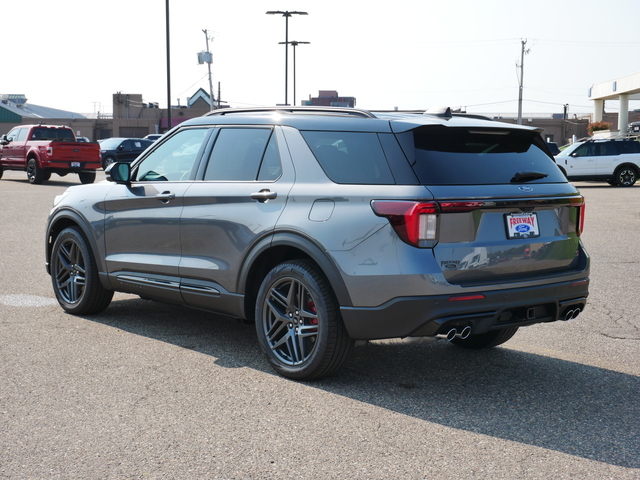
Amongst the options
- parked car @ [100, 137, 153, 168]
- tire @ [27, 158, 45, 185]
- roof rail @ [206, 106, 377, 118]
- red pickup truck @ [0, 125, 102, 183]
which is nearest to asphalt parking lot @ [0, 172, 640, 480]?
roof rail @ [206, 106, 377, 118]

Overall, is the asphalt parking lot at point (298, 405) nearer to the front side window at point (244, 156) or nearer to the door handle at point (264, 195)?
the door handle at point (264, 195)

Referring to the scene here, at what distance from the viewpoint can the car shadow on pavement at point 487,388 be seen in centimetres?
429

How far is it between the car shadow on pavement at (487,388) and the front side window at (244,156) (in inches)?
53.0

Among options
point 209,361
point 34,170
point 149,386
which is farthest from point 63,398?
point 34,170

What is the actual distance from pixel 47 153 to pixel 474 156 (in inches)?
931

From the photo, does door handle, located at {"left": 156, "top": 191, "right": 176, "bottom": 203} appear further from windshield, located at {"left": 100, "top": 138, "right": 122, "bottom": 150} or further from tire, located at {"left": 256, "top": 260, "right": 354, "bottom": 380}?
windshield, located at {"left": 100, "top": 138, "right": 122, "bottom": 150}

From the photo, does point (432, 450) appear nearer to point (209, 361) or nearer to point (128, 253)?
point (209, 361)

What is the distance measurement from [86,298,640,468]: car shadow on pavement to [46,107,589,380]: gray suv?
0.33 meters

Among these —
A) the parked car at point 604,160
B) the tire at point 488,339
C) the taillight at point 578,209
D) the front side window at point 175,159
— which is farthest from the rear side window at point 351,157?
the parked car at point 604,160

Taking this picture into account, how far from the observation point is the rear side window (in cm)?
486

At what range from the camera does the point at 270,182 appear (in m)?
5.43

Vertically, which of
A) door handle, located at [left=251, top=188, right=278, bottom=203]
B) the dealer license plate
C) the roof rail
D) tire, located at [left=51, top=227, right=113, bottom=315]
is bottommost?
tire, located at [left=51, top=227, right=113, bottom=315]

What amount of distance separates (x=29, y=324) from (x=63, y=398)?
2208mm

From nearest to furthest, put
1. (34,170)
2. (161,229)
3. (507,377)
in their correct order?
(507,377) < (161,229) < (34,170)
